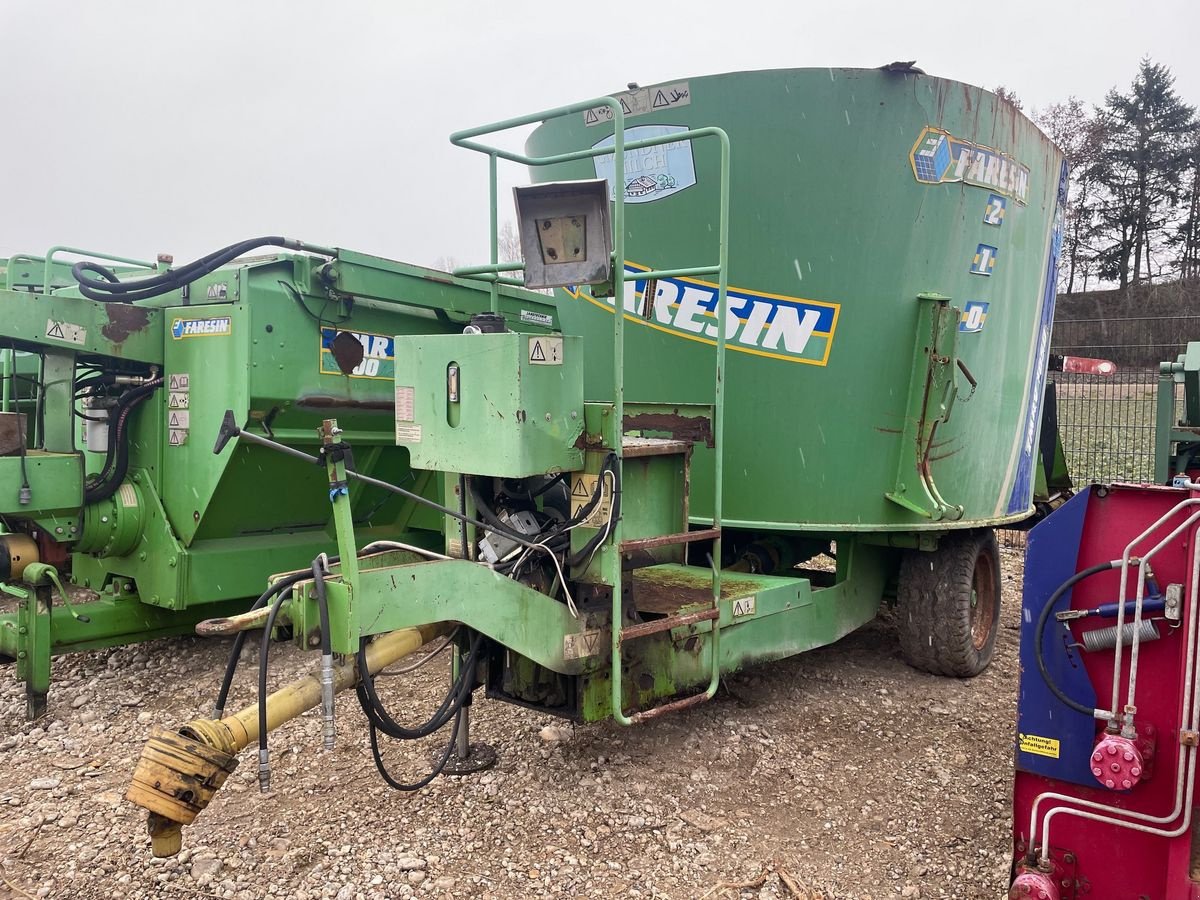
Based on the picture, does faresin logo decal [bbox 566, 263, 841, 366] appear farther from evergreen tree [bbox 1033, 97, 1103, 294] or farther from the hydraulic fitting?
evergreen tree [bbox 1033, 97, 1103, 294]

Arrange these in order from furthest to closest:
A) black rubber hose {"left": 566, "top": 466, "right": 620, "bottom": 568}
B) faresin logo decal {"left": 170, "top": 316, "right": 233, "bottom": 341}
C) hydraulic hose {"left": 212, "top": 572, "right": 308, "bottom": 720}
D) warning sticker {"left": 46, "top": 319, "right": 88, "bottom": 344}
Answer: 1. faresin logo decal {"left": 170, "top": 316, "right": 233, "bottom": 341}
2. warning sticker {"left": 46, "top": 319, "right": 88, "bottom": 344}
3. black rubber hose {"left": 566, "top": 466, "right": 620, "bottom": 568}
4. hydraulic hose {"left": 212, "top": 572, "right": 308, "bottom": 720}

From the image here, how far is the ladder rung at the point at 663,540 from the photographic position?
3385mm

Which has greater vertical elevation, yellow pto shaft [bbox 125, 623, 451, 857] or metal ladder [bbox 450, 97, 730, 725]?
metal ladder [bbox 450, 97, 730, 725]

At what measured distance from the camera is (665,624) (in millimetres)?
3463

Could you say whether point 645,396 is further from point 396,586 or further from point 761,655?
point 396,586

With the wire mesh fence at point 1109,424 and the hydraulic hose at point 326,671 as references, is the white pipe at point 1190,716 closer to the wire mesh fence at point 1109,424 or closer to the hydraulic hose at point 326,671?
the hydraulic hose at point 326,671

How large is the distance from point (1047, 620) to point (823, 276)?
2.04m

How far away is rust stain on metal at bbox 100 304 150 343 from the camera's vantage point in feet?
15.5

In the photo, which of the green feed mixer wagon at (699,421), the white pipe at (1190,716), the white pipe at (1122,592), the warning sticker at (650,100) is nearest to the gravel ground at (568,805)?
the green feed mixer wagon at (699,421)

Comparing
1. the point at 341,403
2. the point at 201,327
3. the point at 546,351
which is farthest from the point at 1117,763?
the point at 201,327

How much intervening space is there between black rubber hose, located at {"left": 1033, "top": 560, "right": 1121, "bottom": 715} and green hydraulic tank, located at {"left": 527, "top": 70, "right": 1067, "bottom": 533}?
1.78m

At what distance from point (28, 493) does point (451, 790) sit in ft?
8.31

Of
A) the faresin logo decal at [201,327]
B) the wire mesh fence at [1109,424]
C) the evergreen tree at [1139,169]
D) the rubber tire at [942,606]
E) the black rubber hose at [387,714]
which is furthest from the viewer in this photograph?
the evergreen tree at [1139,169]

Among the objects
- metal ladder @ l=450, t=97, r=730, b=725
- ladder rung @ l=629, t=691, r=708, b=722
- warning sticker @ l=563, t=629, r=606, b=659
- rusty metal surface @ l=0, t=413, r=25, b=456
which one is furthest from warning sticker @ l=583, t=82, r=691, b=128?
rusty metal surface @ l=0, t=413, r=25, b=456
